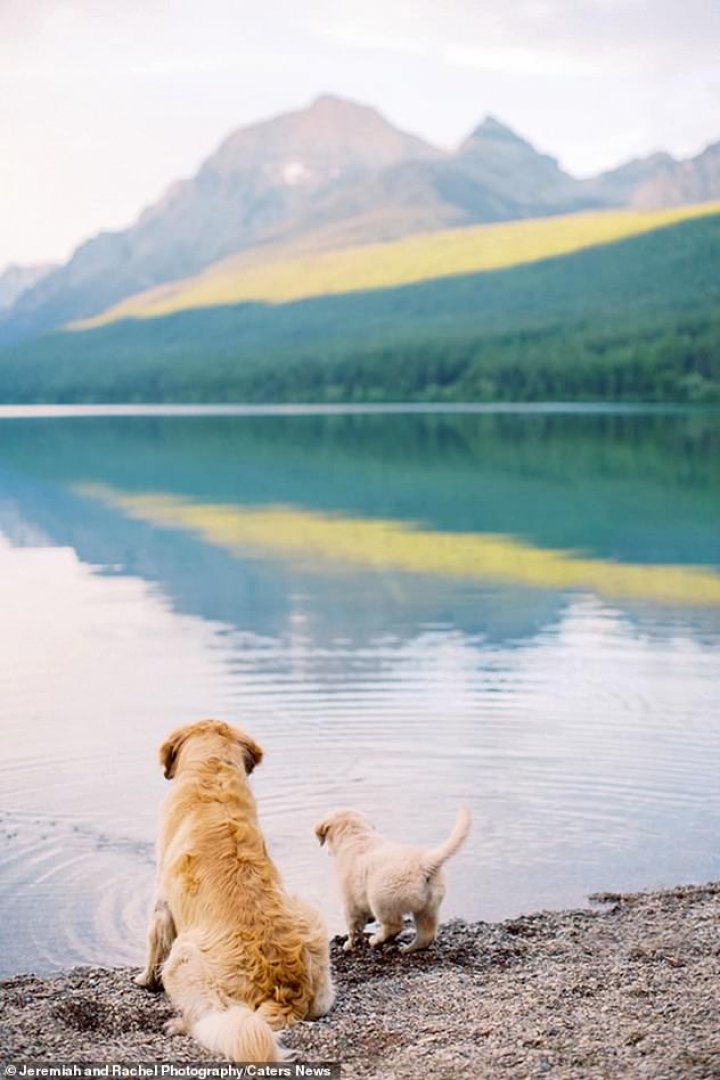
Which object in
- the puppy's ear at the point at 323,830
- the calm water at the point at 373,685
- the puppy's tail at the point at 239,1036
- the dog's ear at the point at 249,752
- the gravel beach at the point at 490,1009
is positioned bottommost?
the calm water at the point at 373,685

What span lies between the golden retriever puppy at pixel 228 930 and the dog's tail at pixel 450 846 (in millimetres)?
1464

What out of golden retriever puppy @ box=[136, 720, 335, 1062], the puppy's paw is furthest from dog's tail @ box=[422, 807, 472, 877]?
the puppy's paw

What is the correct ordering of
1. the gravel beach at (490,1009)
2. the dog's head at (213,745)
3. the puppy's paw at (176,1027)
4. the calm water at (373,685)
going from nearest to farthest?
the gravel beach at (490,1009) → the puppy's paw at (176,1027) → the dog's head at (213,745) → the calm water at (373,685)

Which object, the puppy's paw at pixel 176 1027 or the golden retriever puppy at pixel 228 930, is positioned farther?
the puppy's paw at pixel 176 1027

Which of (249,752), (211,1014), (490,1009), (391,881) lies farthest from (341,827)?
(211,1014)

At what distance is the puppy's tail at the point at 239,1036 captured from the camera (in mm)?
7211

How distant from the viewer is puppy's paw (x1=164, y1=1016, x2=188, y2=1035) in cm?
802

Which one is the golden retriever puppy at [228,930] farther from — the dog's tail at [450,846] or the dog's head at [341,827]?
the dog's head at [341,827]

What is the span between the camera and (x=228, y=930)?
7988 mm

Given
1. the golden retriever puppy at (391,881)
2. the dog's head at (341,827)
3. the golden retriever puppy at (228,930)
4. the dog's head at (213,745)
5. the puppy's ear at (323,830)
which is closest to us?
the golden retriever puppy at (228,930)

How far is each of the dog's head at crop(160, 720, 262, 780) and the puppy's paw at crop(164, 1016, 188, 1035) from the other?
58.7 inches

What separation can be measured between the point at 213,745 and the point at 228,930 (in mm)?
1317

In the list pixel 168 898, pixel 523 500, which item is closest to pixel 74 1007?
pixel 168 898

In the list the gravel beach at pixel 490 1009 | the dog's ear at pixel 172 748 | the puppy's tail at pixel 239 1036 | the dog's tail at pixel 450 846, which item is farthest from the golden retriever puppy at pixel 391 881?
the puppy's tail at pixel 239 1036
